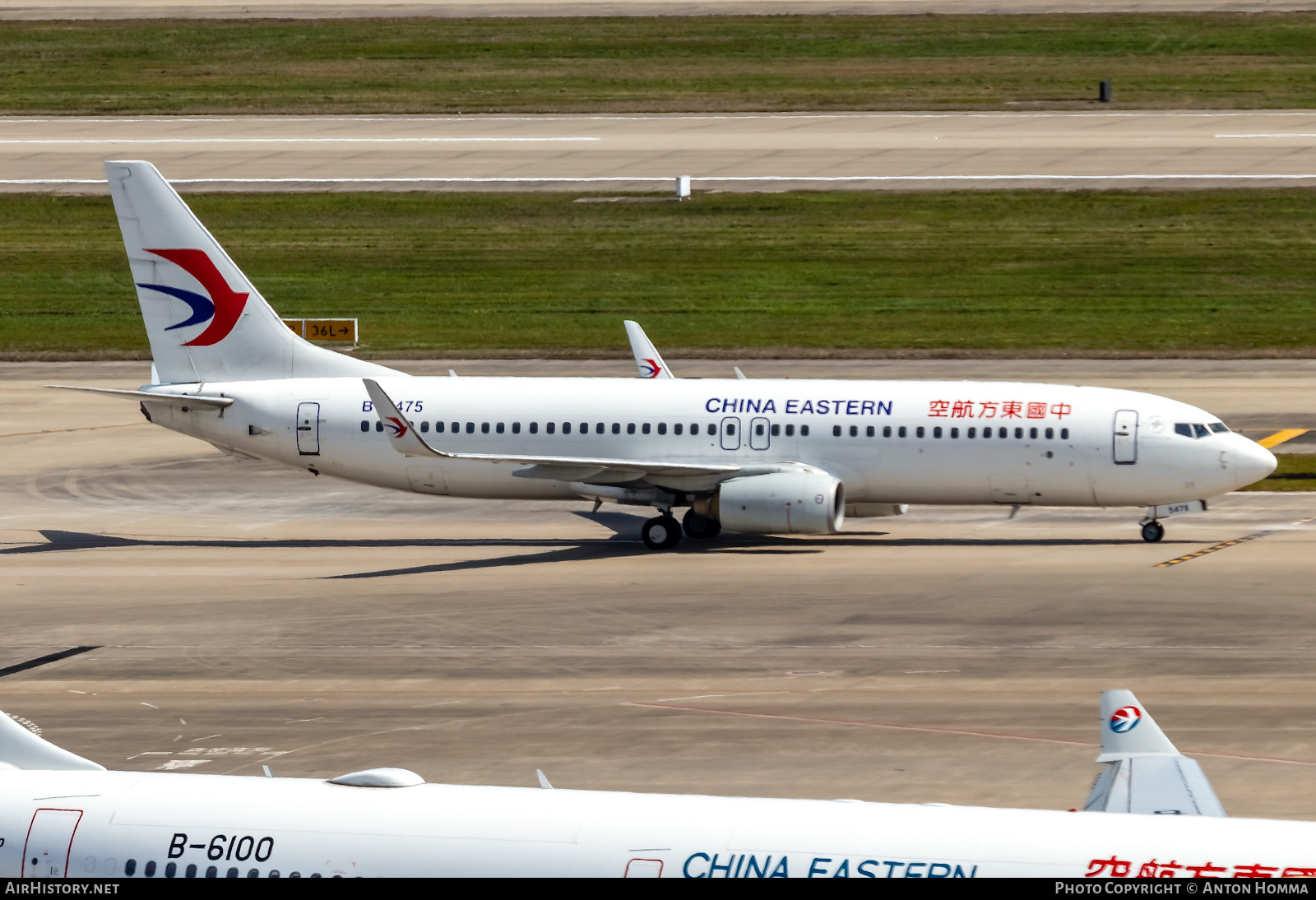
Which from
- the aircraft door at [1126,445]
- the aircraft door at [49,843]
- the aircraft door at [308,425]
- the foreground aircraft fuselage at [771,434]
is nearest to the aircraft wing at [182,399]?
the foreground aircraft fuselage at [771,434]

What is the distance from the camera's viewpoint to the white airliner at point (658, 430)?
146ft

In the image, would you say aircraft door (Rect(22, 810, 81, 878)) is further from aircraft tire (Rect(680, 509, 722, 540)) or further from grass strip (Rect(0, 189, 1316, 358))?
grass strip (Rect(0, 189, 1316, 358))

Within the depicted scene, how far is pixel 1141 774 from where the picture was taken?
16.2 m

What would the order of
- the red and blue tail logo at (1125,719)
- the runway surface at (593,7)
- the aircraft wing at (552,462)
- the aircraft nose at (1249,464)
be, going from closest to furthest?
the red and blue tail logo at (1125,719), the aircraft wing at (552,462), the aircraft nose at (1249,464), the runway surface at (593,7)

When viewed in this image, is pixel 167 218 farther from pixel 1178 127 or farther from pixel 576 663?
pixel 1178 127

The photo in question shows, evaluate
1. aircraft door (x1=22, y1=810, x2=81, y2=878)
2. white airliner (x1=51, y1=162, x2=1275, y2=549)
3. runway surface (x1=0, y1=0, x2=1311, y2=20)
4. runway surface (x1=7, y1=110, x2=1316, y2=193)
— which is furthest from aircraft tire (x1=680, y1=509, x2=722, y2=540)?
runway surface (x1=0, y1=0, x2=1311, y2=20)

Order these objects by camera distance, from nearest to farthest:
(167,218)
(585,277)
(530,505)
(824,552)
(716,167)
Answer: (824,552)
(167,218)
(530,505)
(585,277)
(716,167)

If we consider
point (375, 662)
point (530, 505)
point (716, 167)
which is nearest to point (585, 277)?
point (716, 167)

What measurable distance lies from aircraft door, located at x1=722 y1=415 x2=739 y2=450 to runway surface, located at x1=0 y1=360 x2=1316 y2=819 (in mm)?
2407

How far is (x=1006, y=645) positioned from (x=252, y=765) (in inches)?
558

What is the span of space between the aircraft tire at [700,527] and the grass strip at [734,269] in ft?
100

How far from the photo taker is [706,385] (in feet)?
155

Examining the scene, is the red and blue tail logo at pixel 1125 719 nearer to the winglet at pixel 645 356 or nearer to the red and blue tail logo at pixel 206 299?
the winglet at pixel 645 356

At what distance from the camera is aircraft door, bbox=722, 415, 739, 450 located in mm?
46031
